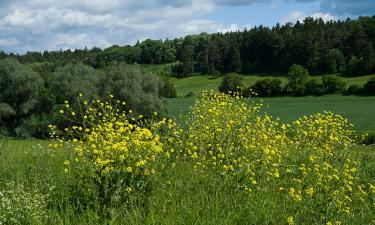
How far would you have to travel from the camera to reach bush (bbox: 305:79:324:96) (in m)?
76.1

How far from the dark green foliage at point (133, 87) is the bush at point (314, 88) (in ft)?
129

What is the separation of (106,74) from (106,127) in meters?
37.1

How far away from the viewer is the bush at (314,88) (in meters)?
76.1

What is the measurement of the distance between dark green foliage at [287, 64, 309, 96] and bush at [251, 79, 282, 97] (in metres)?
1.96

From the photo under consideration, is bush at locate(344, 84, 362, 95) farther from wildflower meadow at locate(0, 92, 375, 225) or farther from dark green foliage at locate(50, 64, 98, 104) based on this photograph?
wildflower meadow at locate(0, 92, 375, 225)

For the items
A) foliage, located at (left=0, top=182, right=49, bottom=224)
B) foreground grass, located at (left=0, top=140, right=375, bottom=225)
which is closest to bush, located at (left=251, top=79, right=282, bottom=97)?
foreground grass, located at (left=0, top=140, right=375, bottom=225)

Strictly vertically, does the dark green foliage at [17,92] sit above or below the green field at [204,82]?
above

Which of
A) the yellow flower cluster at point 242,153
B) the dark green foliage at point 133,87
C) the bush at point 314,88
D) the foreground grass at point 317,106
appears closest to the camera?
the yellow flower cluster at point 242,153

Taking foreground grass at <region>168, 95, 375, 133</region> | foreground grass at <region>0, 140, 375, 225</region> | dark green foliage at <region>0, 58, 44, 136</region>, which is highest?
foreground grass at <region>0, 140, 375, 225</region>

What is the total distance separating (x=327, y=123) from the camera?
9.36 m

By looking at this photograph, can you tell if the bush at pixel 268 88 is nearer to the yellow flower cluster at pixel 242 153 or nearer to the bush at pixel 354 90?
A: the bush at pixel 354 90

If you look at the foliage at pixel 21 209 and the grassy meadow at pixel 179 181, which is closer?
the foliage at pixel 21 209

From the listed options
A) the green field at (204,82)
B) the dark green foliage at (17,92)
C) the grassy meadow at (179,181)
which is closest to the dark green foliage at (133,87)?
the dark green foliage at (17,92)

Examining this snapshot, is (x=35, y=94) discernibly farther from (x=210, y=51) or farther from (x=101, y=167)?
(x=210, y=51)
